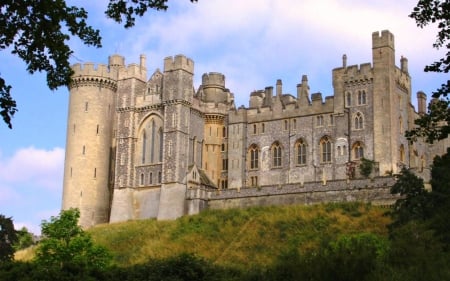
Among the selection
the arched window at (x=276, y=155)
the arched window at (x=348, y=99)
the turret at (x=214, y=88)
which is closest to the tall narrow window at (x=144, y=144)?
the turret at (x=214, y=88)

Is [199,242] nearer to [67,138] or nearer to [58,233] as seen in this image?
[58,233]

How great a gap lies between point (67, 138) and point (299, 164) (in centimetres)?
2078

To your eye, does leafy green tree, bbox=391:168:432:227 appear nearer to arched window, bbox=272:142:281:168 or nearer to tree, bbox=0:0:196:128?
arched window, bbox=272:142:281:168

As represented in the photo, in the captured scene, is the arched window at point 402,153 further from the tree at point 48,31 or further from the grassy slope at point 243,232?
the tree at point 48,31

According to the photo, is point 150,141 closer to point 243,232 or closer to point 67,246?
point 243,232

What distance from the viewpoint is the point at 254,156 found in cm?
6469

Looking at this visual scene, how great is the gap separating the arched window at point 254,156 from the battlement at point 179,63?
8297 millimetres

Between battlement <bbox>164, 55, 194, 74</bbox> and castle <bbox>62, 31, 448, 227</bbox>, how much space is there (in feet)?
0.35

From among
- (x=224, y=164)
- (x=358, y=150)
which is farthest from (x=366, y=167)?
(x=224, y=164)

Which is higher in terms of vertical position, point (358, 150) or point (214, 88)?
point (214, 88)

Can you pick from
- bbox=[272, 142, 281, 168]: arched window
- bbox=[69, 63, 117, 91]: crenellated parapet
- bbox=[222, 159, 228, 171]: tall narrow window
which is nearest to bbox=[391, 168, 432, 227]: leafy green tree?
bbox=[272, 142, 281, 168]: arched window

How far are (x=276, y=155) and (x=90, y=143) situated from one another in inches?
640

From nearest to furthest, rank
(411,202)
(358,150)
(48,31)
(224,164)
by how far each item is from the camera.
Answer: (48,31), (411,202), (358,150), (224,164)

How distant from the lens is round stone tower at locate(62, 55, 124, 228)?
213 feet
